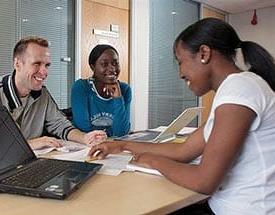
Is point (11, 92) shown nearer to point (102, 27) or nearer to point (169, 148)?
point (169, 148)

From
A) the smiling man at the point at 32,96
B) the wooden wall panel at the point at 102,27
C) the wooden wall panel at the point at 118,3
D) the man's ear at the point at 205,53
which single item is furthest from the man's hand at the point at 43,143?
the wooden wall panel at the point at 118,3

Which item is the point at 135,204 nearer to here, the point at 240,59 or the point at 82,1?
the point at 240,59

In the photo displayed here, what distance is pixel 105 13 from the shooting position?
375 cm

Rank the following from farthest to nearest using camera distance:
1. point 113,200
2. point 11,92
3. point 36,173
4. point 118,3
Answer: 1. point 118,3
2. point 11,92
3. point 36,173
4. point 113,200

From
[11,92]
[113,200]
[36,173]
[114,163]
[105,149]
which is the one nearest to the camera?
[113,200]

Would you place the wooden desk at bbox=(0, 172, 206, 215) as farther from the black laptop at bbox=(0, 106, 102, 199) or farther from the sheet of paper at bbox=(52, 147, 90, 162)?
the sheet of paper at bbox=(52, 147, 90, 162)

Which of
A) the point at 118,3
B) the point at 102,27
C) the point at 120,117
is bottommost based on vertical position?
the point at 120,117

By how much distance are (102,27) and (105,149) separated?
2461 mm

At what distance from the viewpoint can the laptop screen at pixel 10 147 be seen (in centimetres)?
119

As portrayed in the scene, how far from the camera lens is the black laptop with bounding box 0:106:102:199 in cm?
95

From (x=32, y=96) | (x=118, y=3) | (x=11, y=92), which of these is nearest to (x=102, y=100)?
(x=32, y=96)

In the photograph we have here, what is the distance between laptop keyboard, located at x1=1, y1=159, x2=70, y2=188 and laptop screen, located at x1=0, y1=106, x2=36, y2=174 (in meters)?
0.05

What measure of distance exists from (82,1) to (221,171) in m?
2.87

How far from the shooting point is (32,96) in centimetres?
207
